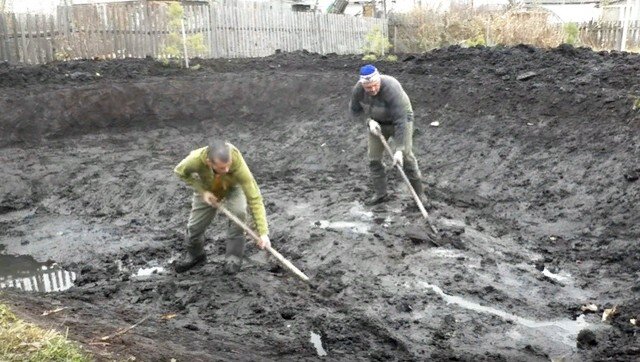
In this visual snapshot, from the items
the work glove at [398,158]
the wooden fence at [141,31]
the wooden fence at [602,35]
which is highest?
the wooden fence at [141,31]

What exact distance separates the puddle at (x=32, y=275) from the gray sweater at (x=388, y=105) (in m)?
4.37

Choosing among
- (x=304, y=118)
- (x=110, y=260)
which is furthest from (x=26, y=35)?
(x=110, y=260)

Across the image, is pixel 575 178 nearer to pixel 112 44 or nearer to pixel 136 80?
pixel 136 80

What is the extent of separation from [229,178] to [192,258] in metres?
1.48

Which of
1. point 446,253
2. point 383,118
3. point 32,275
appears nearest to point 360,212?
point 383,118

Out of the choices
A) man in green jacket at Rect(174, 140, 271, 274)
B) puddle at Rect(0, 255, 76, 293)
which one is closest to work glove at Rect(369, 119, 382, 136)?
man in green jacket at Rect(174, 140, 271, 274)

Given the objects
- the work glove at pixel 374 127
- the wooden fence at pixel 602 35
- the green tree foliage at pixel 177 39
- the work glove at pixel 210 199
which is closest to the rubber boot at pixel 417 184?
the work glove at pixel 374 127

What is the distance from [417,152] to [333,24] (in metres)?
11.3

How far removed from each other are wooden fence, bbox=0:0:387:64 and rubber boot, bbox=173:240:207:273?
29.9 feet

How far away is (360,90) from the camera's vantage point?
864cm

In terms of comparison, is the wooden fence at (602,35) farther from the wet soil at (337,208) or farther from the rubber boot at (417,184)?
the rubber boot at (417,184)

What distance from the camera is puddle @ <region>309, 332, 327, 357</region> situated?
5423mm

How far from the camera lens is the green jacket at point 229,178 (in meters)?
6.09

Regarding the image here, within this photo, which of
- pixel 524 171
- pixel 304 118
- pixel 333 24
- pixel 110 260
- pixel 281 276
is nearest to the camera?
pixel 281 276
